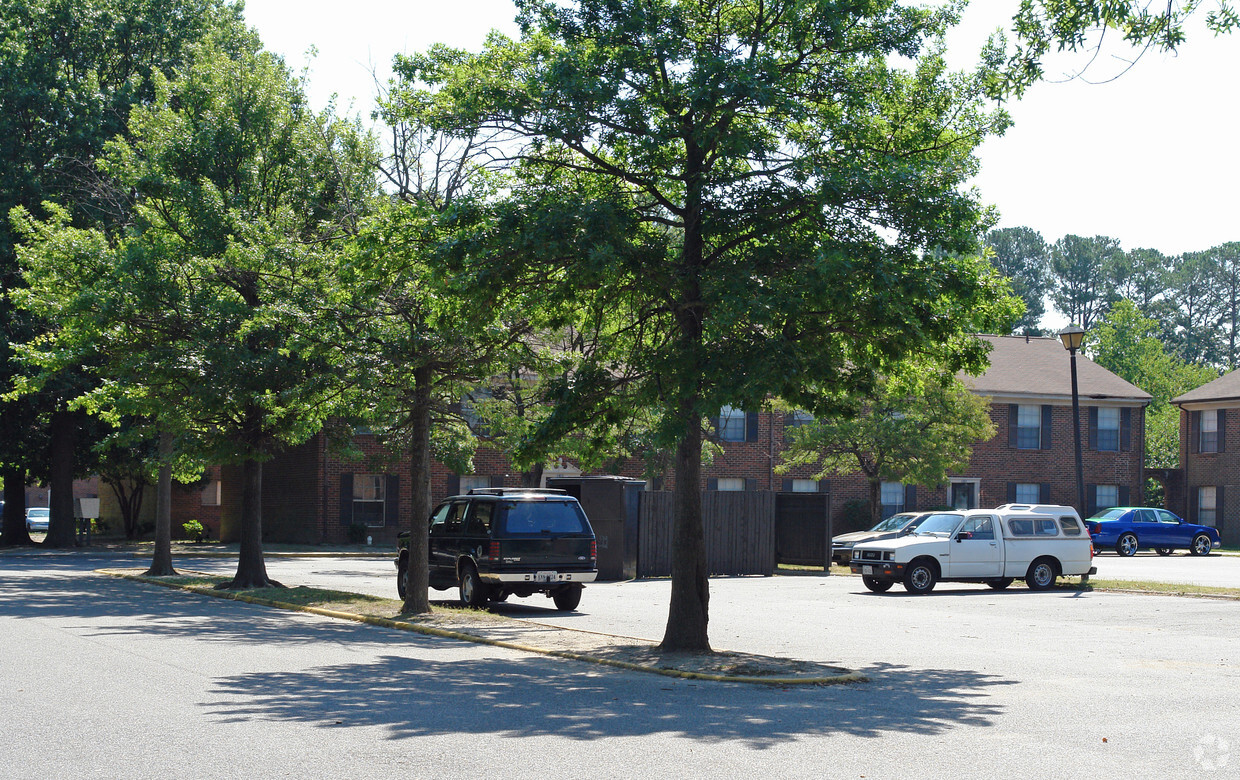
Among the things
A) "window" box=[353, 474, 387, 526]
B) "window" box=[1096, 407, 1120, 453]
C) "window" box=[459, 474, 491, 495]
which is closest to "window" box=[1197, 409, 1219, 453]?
"window" box=[1096, 407, 1120, 453]

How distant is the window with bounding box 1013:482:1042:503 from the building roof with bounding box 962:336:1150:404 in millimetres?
3760

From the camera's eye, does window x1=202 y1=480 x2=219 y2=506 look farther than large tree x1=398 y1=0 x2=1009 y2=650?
Yes

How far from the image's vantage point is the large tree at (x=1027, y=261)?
102375 millimetres

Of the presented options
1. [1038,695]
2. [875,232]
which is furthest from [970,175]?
[1038,695]

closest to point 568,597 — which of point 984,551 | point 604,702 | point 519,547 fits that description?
point 519,547

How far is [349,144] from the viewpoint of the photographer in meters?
23.7

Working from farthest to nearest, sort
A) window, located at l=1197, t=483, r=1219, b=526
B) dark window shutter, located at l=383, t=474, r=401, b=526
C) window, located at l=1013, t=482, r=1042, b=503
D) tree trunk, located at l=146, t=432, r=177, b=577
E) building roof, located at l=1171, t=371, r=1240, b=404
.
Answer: window, located at l=1197, t=483, r=1219, b=526, building roof, located at l=1171, t=371, r=1240, b=404, window, located at l=1013, t=482, r=1042, b=503, dark window shutter, located at l=383, t=474, r=401, b=526, tree trunk, located at l=146, t=432, r=177, b=577

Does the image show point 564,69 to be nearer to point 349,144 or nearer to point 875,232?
point 875,232

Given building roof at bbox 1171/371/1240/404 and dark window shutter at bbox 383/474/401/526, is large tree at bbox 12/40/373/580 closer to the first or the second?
dark window shutter at bbox 383/474/401/526

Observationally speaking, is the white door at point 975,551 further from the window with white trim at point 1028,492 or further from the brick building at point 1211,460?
the brick building at point 1211,460

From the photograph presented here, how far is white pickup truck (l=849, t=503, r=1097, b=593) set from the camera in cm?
2391

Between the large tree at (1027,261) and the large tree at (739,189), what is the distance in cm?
9325

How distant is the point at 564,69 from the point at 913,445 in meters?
25.1

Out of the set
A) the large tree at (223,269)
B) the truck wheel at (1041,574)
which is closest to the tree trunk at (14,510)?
the large tree at (223,269)
